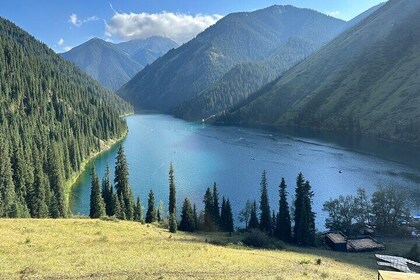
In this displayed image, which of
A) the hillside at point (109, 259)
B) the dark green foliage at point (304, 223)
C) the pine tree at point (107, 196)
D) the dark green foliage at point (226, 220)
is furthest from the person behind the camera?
the pine tree at point (107, 196)

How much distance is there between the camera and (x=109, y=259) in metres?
41.4

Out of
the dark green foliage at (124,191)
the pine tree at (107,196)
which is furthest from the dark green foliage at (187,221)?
the pine tree at (107,196)

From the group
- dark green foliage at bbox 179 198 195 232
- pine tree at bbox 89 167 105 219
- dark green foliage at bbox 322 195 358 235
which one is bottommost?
dark green foliage at bbox 322 195 358 235

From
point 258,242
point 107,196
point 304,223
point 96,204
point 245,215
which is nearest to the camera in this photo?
point 258,242

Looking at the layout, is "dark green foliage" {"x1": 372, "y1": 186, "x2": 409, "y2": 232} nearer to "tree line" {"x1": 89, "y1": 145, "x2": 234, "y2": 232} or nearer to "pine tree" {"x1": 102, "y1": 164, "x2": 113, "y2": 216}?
"tree line" {"x1": 89, "y1": 145, "x2": 234, "y2": 232}

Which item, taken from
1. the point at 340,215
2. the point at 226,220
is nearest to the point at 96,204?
the point at 226,220

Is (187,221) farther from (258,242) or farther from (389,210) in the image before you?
(389,210)

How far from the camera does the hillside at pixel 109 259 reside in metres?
36.9

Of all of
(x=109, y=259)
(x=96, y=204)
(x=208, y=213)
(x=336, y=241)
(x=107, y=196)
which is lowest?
(x=336, y=241)

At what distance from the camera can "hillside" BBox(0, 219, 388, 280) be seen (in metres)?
36.9

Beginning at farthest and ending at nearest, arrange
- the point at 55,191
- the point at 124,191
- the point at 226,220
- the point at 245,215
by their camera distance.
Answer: the point at 245,215 → the point at 55,191 → the point at 124,191 → the point at 226,220

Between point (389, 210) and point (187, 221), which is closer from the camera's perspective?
point (187, 221)

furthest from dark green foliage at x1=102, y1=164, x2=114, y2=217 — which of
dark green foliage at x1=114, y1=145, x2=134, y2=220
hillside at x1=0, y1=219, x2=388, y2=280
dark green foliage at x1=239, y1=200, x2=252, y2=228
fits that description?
hillside at x1=0, y1=219, x2=388, y2=280

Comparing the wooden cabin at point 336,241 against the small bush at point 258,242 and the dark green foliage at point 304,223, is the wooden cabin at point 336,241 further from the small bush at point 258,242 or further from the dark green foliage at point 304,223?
the small bush at point 258,242
